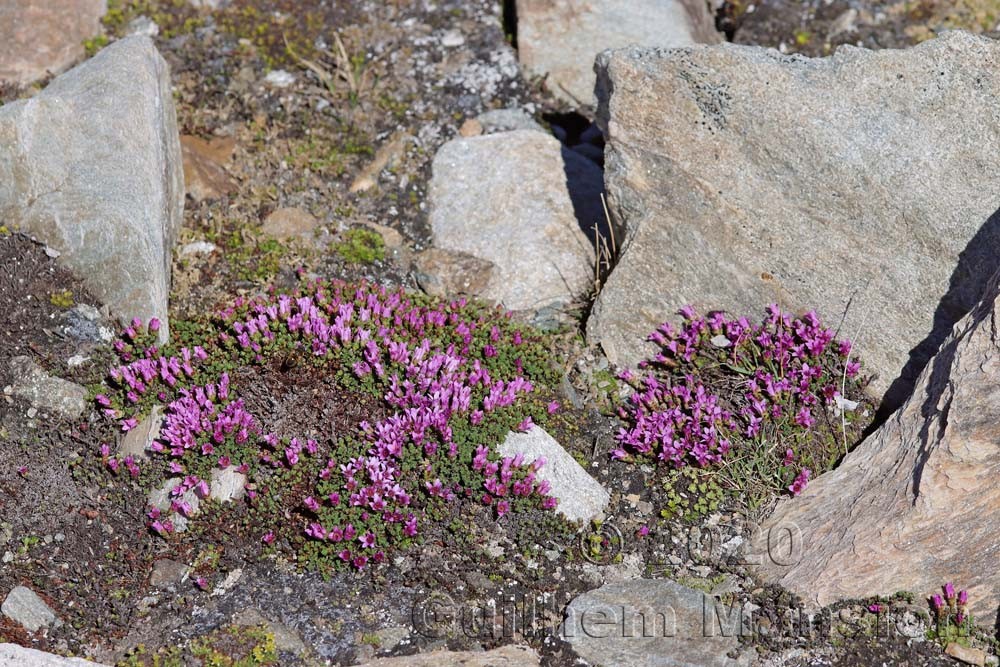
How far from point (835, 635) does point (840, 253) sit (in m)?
3.02

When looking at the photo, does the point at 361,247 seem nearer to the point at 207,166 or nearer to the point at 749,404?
the point at 207,166

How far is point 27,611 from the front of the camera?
618 centimetres

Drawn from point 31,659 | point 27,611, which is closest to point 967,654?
point 31,659

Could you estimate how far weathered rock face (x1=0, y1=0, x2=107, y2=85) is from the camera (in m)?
10.9

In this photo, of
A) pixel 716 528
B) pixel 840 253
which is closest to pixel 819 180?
pixel 840 253

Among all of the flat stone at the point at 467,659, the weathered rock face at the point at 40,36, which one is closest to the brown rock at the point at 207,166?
the weathered rock face at the point at 40,36

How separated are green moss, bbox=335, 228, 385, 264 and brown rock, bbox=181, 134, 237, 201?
148 cm

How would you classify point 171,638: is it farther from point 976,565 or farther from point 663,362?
point 976,565

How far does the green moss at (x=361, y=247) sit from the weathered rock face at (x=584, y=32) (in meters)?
3.24

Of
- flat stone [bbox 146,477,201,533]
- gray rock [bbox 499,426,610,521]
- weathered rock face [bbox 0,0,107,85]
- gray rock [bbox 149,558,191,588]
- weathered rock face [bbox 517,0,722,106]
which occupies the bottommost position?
gray rock [bbox 149,558,191,588]

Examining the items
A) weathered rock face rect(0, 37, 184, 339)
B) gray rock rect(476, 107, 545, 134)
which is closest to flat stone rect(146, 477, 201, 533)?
weathered rock face rect(0, 37, 184, 339)

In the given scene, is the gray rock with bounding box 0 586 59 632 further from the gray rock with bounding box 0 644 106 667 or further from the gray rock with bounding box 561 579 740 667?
the gray rock with bounding box 561 579 740 667

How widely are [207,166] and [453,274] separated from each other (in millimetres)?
3045

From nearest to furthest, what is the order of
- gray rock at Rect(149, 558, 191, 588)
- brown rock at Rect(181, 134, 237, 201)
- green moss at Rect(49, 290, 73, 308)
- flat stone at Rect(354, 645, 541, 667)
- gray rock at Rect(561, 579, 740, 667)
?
flat stone at Rect(354, 645, 541, 667) → gray rock at Rect(561, 579, 740, 667) → gray rock at Rect(149, 558, 191, 588) → green moss at Rect(49, 290, 73, 308) → brown rock at Rect(181, 134, 237, 201)
